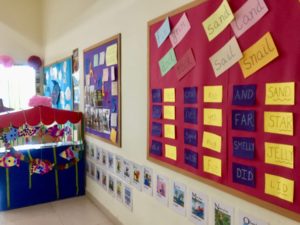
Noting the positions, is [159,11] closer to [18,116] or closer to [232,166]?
[232,166]

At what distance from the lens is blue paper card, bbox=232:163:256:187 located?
4.18ft

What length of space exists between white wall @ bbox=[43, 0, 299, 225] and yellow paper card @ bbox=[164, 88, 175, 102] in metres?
0.28

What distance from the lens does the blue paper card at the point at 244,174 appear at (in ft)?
4.18

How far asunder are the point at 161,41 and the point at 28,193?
7.41ft

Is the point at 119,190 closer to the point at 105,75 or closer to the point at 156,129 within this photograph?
the point at 156,129

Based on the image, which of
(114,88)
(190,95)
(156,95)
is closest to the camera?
(190,95)

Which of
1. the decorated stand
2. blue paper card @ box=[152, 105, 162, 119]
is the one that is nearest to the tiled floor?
the decorated stand

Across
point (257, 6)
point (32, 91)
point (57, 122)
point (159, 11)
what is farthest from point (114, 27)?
point (32, 91)

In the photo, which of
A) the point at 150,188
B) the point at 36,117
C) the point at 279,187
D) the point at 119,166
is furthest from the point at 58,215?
the point at 279,187

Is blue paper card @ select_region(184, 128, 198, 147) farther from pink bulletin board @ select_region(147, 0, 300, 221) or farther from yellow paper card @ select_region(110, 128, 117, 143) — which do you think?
yellow paper card @ select_region(110, 128, 117, 143)

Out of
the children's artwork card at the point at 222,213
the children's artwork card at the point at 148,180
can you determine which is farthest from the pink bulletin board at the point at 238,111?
the children's artwork card at the point at 148,180

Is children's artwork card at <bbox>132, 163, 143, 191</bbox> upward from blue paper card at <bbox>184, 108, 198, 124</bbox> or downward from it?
downward

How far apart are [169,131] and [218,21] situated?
751mm

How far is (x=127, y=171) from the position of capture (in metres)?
2.41
